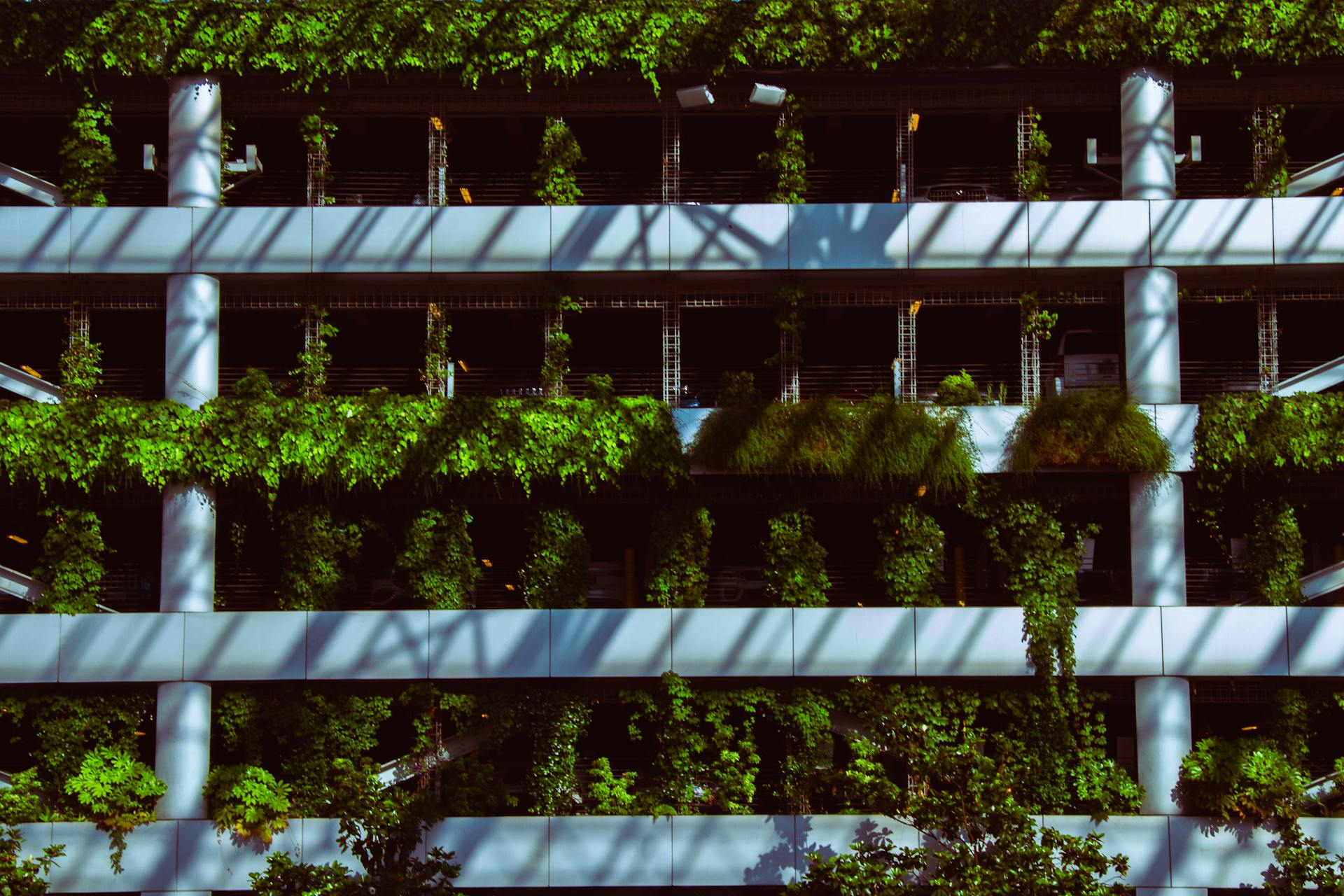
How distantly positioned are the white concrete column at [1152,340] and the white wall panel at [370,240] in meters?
12.6

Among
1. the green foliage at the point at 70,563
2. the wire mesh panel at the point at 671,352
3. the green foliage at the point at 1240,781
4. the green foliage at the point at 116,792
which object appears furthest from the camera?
the wire mesh panel at the point at 671,352

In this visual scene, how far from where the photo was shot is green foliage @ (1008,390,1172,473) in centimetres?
2455

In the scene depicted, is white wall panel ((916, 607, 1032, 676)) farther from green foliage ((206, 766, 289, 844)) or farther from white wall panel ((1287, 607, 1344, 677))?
green foliage ((206, 766, 289, 844))

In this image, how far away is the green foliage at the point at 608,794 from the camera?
24375 millimetres

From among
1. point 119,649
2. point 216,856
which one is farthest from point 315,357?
point 216,856

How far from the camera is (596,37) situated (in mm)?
25719

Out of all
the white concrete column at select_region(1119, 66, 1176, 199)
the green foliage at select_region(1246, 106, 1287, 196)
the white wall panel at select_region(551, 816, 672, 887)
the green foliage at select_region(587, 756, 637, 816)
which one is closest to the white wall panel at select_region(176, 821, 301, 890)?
the white wall panel at select_region(551, 816, 672, 887)

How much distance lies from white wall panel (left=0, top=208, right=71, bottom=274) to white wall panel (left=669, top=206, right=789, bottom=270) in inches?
425

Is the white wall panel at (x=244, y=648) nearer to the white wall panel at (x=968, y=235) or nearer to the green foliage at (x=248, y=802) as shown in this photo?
the green foliage at (x=248, y=802)

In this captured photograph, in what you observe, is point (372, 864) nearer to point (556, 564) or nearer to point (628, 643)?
point (628, 643)

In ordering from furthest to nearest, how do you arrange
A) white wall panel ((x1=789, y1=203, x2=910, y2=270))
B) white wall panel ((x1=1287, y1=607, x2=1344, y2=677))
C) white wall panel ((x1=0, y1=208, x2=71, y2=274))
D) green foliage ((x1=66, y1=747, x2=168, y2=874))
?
white wall panel ((x1=789, y1=203, x2=910, y2=270)) → white wall panel ((x1=0, y1=208, x2=71, y2=274)) → white wall panel ((x1=1287, y1=607, x2=1344, y2=677)) → green foliage ((x1=66, y1=747, x2=168, y2=874))

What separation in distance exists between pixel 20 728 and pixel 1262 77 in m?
26.0

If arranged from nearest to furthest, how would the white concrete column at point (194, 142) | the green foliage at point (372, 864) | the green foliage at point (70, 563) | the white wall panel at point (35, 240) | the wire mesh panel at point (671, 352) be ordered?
the green foliage at point (372, 864)
the green foliage at point (70, 563)
the white wall panel at point (35, 240)
the white concrete column at point (194, 142)
the wire mesh panel at point (671, 352)

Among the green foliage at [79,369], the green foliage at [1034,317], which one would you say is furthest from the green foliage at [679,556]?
the green foliage at [79,369]
